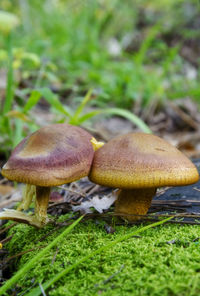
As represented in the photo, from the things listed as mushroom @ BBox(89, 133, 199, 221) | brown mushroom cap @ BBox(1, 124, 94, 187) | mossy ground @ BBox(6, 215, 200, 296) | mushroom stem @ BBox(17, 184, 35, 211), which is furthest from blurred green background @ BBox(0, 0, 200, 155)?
mossy ground @ BBox(6, 215, 200, 296)

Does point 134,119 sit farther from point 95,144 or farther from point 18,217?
point 18,217

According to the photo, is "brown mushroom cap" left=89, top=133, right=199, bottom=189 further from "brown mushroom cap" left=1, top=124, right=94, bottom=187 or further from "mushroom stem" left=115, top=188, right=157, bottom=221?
"mushroom stem" left=115, top=188, right=157, bottom=221

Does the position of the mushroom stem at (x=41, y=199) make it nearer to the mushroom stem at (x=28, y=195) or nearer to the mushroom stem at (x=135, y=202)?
the mushroom stem at (x=28, y=195)

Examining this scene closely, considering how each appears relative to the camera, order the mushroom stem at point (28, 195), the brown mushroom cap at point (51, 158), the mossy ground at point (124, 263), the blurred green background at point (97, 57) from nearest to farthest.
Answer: the mossy ground at point (124, 263) < the brown mushroom cap at point (51, 158) < the mushroom stem at point (28, 195) < the blurred green background at point (97, 57)

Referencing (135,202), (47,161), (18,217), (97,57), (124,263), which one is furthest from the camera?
(97,57)

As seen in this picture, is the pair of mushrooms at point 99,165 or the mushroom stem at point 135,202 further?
the mushroom stem at point 135,202

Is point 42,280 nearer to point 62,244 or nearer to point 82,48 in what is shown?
point 62,244

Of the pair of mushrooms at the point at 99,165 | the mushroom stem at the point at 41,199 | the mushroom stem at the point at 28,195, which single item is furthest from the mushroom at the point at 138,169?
the mushroom stem at the point at 28,195

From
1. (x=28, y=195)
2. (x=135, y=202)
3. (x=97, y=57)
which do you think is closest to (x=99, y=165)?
(x=135, y=202)
